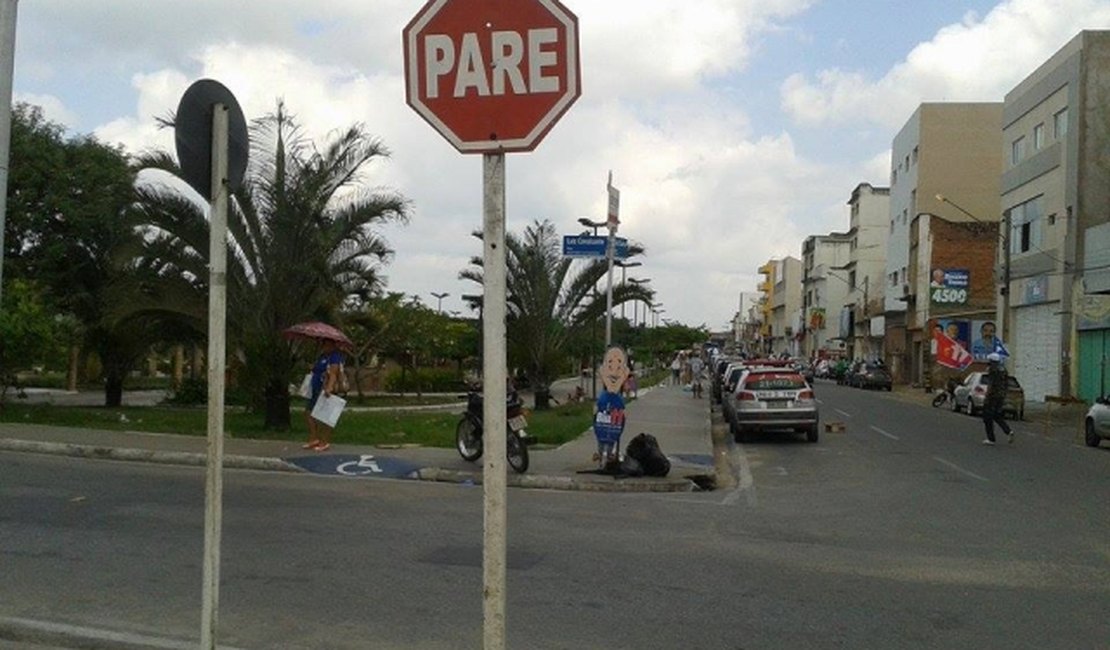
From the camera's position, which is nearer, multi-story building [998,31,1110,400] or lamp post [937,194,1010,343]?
multi-story building [998,31,1110,400]

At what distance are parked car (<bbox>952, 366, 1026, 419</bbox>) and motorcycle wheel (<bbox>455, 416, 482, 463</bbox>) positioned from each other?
68.9ft

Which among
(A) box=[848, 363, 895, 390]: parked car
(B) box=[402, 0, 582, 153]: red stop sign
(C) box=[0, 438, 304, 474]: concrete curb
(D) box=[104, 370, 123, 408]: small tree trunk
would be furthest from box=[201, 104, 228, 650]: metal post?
(A) box=[848, 363, 895, 390]: parked car

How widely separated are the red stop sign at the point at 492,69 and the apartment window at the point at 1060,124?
42026mm

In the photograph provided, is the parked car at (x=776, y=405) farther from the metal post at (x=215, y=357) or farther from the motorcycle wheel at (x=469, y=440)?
the metal post at (x=215, y=357)

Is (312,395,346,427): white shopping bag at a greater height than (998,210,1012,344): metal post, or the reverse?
(998,210,1012,344): metal post

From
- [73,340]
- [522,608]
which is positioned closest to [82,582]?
[522,608]

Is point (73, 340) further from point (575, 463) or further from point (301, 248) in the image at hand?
point (575, 463)

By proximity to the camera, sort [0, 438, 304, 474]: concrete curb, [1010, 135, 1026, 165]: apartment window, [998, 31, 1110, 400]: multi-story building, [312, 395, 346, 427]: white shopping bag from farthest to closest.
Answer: [1010, 135, 1026, 165]: apartment window < [998, 31, 1110, 400]: multi-story building < [312, 395, 346, 427]: white shopping bag < [0, 438, 304, 474]: concrete curb

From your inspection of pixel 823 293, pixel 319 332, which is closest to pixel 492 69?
Answer: pixel 319 332

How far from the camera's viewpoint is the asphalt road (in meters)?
6.95

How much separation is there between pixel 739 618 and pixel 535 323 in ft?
74.4

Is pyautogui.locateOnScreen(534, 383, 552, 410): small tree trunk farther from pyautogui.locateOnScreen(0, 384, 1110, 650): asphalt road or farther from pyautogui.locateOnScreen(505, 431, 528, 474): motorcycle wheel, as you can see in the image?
pyautogui.locateOnScreen(0, 384, 1110, 650): asphalt road

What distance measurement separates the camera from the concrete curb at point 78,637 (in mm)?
6242

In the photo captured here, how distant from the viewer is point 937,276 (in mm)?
57562
